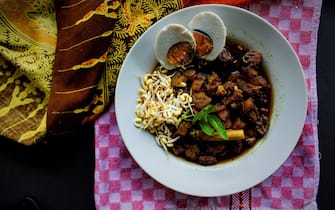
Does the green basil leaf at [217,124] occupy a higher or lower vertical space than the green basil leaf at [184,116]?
lower

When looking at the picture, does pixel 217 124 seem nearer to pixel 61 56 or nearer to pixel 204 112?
pixel 204 112

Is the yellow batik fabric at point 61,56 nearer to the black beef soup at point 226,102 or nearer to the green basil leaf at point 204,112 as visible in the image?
the black beef soup at point 226,102

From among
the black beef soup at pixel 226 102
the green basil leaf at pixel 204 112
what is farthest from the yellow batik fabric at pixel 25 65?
the green basil leaf at pixel 204 112

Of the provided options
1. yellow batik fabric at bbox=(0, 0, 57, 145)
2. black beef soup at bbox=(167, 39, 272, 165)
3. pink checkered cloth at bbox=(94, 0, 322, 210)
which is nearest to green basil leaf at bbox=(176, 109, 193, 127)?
black beef soup at bbox=(167, 39, 272, 165)

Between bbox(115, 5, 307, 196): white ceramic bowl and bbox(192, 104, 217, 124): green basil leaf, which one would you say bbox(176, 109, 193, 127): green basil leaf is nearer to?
bbox(192, 104, 217, 124): green basil leaf

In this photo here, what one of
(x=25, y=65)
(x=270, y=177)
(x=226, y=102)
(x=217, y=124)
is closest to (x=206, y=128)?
(x=217, y=124)

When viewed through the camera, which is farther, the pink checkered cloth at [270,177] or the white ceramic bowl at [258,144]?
the pink checkered cloth at [270,177]

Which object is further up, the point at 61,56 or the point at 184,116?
the point at 61,56
